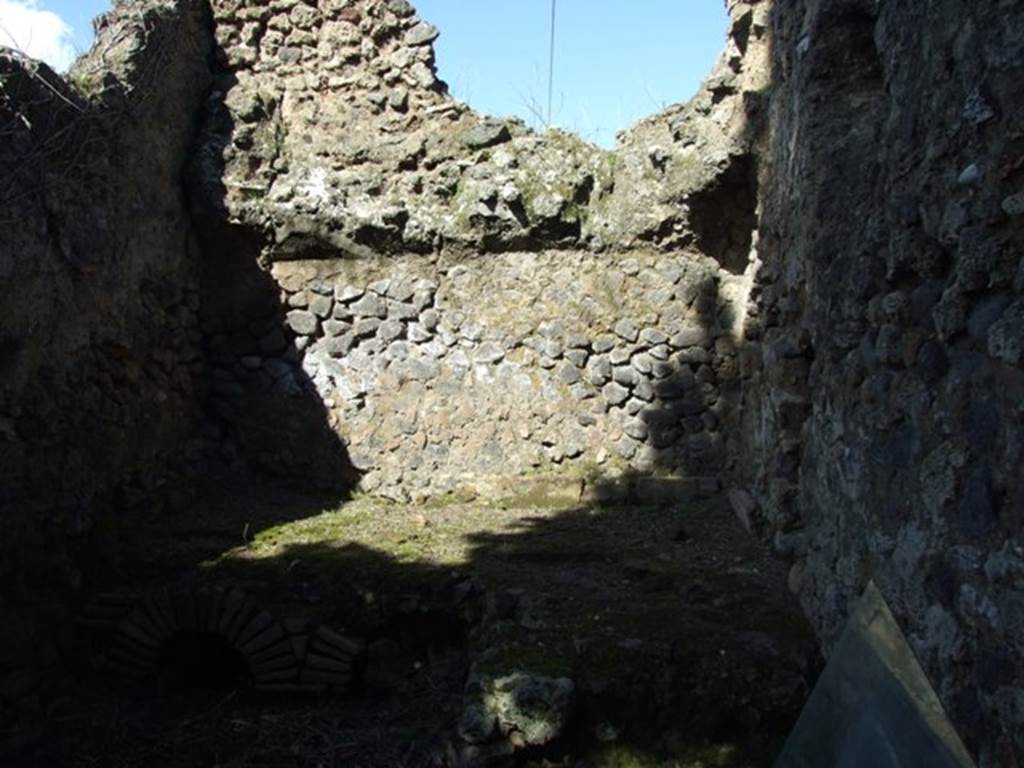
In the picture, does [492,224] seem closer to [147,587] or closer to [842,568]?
[147,587]

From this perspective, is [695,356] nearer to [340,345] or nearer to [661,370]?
[661,370]

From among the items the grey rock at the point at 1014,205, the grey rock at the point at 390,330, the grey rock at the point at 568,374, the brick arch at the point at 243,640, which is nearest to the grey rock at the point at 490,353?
the grey rock at the point at 568,374

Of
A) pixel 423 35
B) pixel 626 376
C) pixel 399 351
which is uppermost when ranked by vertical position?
pixel 423 35

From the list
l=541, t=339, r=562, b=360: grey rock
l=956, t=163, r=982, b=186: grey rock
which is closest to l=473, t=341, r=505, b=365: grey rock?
l=541, t=339, r=562, b=360: grey rock

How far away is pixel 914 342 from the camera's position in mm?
2502

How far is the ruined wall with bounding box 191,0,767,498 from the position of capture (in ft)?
18.0

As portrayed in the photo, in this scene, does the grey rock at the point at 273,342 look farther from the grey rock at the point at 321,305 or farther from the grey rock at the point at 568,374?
the grey rock at the point at 568,374

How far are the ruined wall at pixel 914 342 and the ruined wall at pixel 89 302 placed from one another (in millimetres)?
3048

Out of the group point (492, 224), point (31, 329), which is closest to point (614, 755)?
point (31, 329)

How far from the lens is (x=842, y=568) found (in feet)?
10.2

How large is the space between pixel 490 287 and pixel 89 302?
2179 millimetres

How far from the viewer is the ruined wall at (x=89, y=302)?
393cm

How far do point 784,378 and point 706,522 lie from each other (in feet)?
3.54

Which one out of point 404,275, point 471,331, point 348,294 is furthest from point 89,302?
point 471,331
